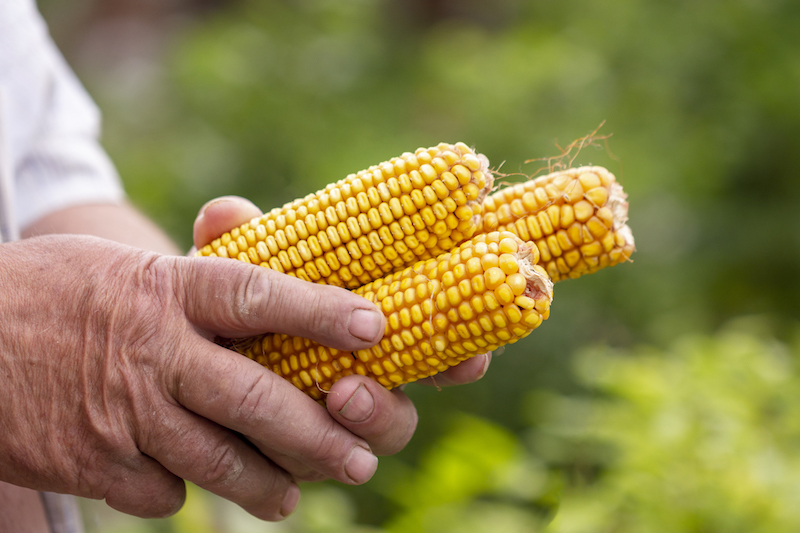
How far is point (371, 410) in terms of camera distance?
1.20 metres

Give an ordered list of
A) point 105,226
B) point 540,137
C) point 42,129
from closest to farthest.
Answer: point 105,226 → point 42,129 → point 540,137

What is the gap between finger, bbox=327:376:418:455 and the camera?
118 centimetres

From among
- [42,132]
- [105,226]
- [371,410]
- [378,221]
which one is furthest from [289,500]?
[42,132]

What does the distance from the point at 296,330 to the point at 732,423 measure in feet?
6.09

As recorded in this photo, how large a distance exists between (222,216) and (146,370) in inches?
17.0

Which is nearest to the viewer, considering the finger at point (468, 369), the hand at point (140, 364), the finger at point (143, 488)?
the hand at point (140, 364)

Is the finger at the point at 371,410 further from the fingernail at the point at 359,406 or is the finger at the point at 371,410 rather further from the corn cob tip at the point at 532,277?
the corn cob tip at the point at 532,277

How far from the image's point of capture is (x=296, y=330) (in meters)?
1.12

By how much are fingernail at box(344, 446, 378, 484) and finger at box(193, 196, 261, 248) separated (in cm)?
61

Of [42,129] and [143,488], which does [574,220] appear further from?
[42,129]

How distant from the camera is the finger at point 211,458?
1.11 metres

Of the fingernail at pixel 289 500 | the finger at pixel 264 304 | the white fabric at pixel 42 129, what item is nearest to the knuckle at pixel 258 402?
the finger at pixel 264 304

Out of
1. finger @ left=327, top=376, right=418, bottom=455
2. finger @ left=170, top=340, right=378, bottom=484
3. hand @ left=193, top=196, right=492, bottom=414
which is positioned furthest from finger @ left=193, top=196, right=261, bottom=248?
finger @ left=327, top=376, right=418, bottom=455

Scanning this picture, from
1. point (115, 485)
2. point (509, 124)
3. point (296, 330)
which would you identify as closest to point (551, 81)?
point (509, 124)
